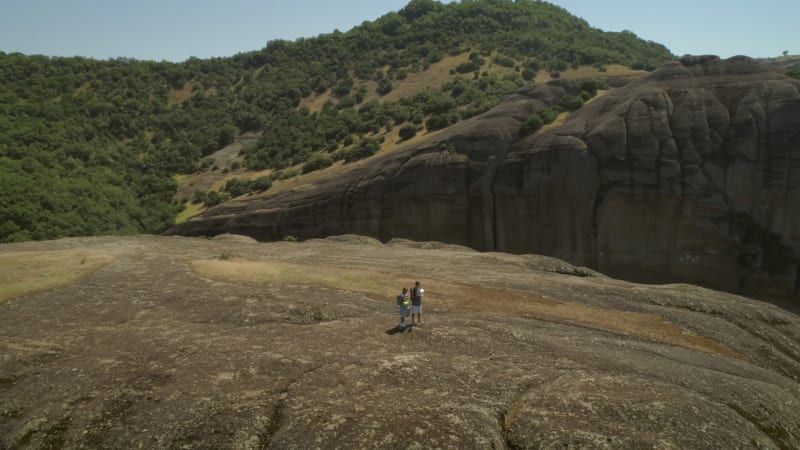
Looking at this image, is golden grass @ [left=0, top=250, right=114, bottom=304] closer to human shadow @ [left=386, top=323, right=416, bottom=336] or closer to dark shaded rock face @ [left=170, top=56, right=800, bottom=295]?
human shadow @ [left=386, top=323, right=416, bottom=336]

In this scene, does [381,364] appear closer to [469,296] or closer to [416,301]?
[416,301]

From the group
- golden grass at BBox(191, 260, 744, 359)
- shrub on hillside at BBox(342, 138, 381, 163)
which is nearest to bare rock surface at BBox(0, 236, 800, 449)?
golden grass at BBox(191, 260, 744, 359)

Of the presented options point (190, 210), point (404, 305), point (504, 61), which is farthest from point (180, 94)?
point (404, 305)

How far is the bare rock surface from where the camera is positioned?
585 inches

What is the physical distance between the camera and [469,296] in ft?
90.7

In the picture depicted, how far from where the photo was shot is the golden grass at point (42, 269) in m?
26.9

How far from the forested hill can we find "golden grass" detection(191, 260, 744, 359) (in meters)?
36.0

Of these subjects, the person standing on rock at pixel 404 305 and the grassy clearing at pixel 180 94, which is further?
the grassy clearing at pixel 180 94

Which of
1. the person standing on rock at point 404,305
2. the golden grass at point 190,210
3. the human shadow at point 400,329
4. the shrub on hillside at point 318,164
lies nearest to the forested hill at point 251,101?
the shrub on hillside at point 318,164

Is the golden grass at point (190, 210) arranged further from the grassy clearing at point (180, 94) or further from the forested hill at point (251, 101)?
the grassy clearing at point (180, 94)

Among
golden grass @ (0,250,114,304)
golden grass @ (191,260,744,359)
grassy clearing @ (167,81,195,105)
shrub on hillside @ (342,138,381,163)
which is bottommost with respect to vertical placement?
golden grass @ (191,260,744,359)

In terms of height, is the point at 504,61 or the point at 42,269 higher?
the point at 504,61

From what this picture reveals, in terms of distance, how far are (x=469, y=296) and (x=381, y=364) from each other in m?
10.4

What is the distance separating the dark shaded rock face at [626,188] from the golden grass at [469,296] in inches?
830
